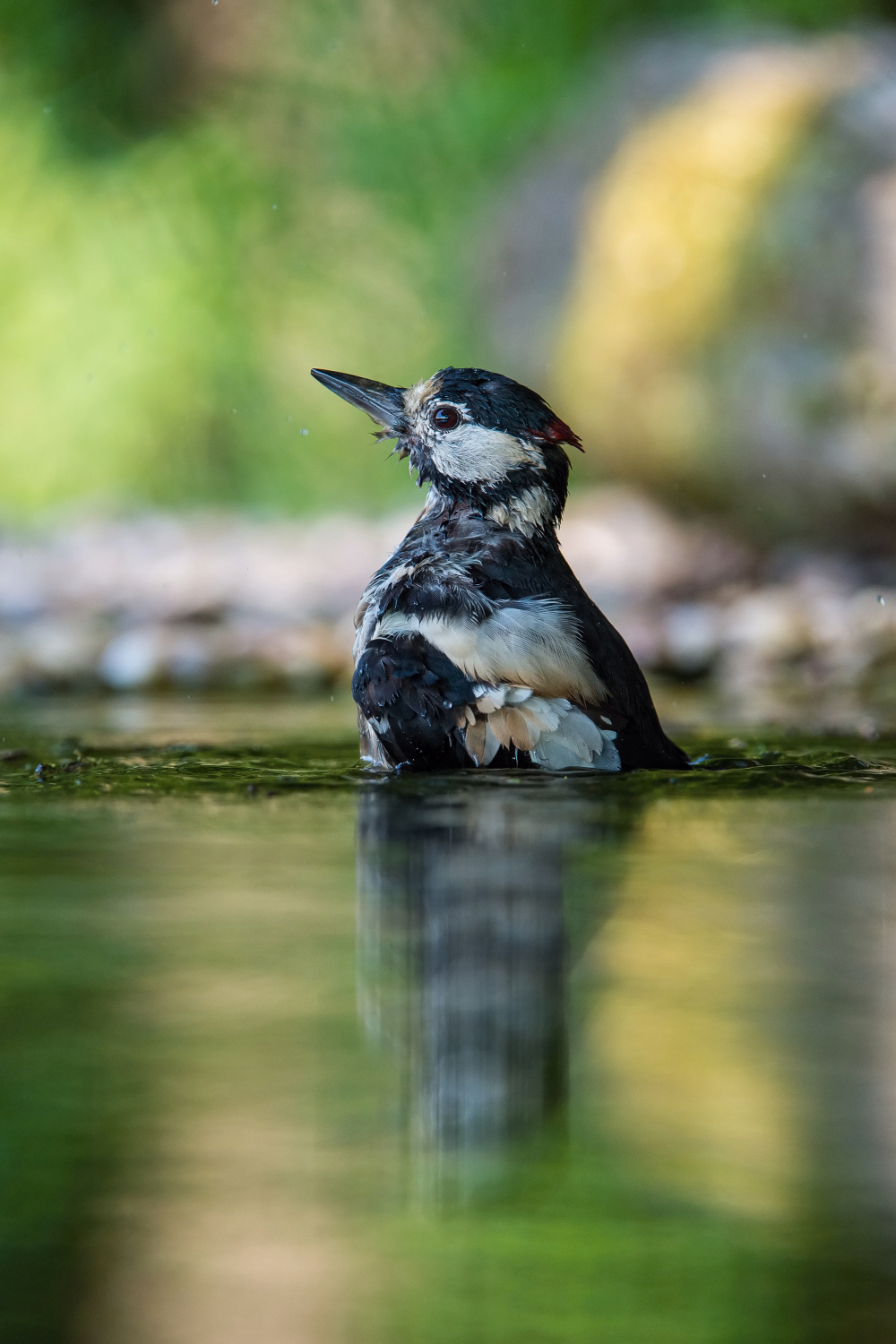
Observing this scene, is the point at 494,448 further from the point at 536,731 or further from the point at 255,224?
the point at 255,224

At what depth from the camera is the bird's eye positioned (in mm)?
3641

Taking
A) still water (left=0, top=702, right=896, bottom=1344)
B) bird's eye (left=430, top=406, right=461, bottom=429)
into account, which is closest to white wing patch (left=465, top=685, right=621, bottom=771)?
still water (left=0, top=702, right=896, bottom=1344)

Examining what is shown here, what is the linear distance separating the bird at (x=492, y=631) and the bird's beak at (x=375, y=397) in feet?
0.34

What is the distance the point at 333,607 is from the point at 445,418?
4.27m

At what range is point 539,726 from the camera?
124 inches

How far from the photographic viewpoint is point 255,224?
10.9 m

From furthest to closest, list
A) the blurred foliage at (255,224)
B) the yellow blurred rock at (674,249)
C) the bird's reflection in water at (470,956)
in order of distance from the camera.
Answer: the blurred foliage at (255,224) → the yellow blurred rock at (674,249) → the bird's reflection in water at (470,956)

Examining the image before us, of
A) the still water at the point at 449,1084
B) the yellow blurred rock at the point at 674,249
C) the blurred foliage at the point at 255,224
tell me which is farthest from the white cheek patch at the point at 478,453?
the blurred foliage at the point at 255,224

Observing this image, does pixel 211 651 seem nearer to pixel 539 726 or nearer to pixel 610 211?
pixel 539 726

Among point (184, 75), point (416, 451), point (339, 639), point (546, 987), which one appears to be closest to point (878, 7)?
point (184, 75)

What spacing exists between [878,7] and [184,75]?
4655 mm

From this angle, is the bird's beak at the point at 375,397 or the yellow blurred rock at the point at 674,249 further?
the yellow blurred rock at the point at 674,249

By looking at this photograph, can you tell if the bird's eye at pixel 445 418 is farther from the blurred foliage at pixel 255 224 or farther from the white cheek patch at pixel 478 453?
the blurred foliage at pixel 255 224

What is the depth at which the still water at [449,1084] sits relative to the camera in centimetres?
111
